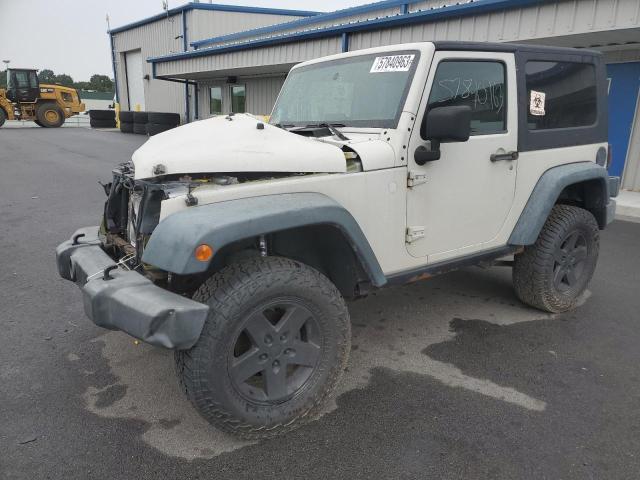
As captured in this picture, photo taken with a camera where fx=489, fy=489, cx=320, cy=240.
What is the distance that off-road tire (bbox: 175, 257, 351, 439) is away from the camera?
7.25 feet

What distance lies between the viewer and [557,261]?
388 centimetres

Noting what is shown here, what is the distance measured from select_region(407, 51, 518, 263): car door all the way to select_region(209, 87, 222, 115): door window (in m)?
18.7

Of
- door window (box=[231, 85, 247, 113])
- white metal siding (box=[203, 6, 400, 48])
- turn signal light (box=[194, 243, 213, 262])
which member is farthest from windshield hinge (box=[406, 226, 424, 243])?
door window (box=[231, 85, 247, 113])

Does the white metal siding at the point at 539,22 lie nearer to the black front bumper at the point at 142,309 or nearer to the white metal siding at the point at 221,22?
the black front bumper at the point at 142,309

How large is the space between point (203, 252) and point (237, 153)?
64 centimetres

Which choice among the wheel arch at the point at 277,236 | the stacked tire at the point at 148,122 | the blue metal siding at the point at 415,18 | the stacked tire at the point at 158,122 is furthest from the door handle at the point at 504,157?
the stacked tire at the point at 158,122

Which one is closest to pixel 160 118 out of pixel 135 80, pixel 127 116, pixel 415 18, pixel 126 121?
pixel 127 116

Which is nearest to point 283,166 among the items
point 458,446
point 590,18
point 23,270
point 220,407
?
point 220,407

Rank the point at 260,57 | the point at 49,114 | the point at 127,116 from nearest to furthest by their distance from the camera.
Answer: the point at 260,57
the point at 127,116
the point at 49,114

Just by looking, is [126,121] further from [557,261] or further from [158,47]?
[557,261]

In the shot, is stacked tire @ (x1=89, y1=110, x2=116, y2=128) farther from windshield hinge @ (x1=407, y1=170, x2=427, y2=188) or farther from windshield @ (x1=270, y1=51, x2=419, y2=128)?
windshield hinge @ (x1=407, y1=170, x2=427, y2=188)

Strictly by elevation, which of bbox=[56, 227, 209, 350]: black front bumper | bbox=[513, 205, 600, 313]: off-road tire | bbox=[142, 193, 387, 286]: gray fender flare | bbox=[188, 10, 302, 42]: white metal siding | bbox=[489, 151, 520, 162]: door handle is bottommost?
bbox=[513, 205, 600, 313]: off-road tire

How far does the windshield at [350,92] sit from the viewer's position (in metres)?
2.93

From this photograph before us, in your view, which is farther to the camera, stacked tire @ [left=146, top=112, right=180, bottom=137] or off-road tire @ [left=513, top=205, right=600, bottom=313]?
stacked tire @ [left=146, top=112, right=180, bottom=137]
